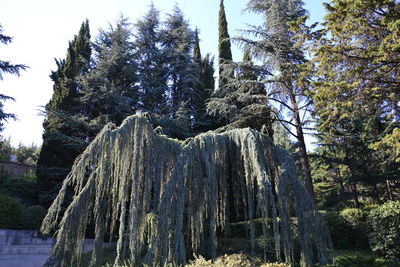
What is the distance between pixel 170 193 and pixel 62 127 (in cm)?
988

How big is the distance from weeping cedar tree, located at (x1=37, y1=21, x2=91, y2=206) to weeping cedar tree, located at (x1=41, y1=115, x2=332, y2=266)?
731cm

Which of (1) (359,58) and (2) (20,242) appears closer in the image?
(1) (359,58)

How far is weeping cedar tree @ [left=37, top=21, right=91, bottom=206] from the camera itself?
11812mm

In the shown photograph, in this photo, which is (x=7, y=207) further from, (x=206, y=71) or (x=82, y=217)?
(x=206, y=71)


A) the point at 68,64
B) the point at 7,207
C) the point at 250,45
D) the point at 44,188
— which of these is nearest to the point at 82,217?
the point at 7,207

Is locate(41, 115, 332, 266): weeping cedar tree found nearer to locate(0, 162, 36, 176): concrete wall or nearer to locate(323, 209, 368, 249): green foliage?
locate(323, 209, 368, 249): green foliage

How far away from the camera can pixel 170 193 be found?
4312 millimetres

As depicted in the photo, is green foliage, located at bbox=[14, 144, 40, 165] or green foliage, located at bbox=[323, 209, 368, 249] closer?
green foliage, located at bbox=[323, 209, 368, 249]

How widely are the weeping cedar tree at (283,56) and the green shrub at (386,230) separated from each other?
285 cm

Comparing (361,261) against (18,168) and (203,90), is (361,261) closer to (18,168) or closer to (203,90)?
(203,90)

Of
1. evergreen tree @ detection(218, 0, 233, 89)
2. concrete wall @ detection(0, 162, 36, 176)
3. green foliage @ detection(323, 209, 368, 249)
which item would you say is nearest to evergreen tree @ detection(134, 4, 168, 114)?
evergreen tree @ detection(218, 0, 233, 89)

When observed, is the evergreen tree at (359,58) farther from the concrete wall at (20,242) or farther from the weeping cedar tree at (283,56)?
the concrete wall at (20,242)

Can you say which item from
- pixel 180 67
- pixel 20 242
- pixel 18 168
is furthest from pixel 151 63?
pixel 20 242

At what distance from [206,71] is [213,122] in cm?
403
